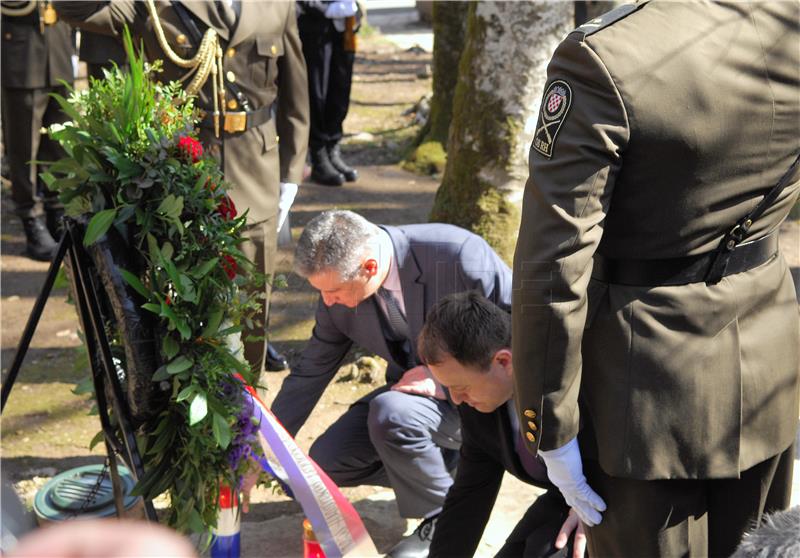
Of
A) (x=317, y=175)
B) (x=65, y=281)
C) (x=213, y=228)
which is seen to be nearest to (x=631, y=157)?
(x=213, y=228)

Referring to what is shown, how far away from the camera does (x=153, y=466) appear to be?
2658 mm

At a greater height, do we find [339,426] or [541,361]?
[541,361]

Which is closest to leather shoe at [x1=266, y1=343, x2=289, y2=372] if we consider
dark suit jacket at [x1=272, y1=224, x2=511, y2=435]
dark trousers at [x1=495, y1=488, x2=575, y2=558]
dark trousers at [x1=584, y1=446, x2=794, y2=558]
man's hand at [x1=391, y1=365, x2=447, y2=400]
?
dark suit jacket at [x1=272, y1=224, x2=511, y2=435]

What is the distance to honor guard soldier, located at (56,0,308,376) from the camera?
357 cm

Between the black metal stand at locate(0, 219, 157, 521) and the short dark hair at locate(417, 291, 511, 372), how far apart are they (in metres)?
0.77

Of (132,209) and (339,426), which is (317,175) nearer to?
(339,426)

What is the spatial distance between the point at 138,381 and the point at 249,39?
162 centimetres

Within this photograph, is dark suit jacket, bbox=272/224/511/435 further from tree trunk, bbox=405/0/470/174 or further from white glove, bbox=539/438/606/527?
tree trunk, bbox=405/0/470/174

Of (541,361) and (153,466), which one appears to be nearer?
(541,361)

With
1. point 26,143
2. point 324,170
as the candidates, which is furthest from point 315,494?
point 324,170

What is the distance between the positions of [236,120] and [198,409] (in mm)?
1554

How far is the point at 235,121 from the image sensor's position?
3.77 meters

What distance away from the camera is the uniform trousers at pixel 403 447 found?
309 cm

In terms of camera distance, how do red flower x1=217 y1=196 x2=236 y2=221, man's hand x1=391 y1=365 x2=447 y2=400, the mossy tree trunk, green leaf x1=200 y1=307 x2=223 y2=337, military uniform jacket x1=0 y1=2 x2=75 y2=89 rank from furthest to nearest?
military uniform jacket x1=0 y1=2 x2=75 y2=89 → the mossy tree trunk → man's hand x1=391 y1=365 x2=447 y2=400 → red flower x1=217 y1=196 x2=236 y2=221 → green leaf x1=200 y1=307 x2=223 y2=337
